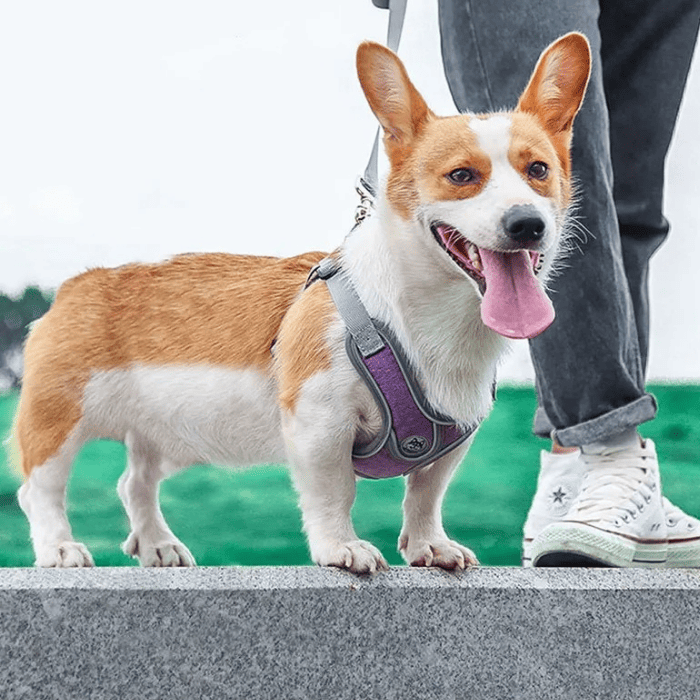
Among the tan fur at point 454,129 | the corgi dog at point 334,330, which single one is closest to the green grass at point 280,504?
the corgi dog at point 334,330

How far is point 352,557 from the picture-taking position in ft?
3.15

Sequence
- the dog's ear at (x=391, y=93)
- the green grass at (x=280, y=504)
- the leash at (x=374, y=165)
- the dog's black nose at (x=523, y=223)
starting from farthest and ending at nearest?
the green grass at (x=280, y=504) → the leash at (x=374, y=165) → the dog's ear at (x=391, y=93) → the dog's black nose at (x=523, y=223)

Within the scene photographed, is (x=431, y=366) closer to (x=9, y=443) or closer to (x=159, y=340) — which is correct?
(x=159, y=340)

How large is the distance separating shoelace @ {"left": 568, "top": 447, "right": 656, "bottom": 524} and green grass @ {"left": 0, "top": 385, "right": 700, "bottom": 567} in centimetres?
59

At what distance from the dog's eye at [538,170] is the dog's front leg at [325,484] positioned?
0.30 m

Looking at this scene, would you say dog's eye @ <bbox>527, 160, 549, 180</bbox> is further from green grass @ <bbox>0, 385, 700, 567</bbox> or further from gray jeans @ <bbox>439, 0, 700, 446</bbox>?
green grass @ <bbox>0, 385, 700, 567</bbox>

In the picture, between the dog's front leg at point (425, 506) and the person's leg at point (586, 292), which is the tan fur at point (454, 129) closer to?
the person's leg at point (586, 292)

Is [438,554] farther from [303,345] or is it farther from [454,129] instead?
[454,129]

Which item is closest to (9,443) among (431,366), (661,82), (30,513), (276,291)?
(30,513)

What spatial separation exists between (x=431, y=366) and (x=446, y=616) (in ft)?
0.78

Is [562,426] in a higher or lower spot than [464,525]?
higher

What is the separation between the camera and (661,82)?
52.6 inches

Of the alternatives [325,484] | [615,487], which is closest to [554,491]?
[615,487]

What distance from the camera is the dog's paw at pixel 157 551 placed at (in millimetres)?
1252
